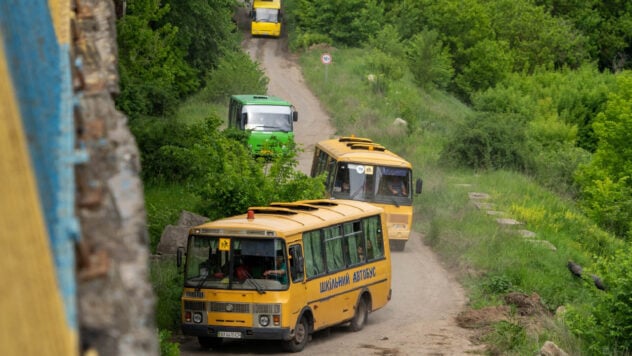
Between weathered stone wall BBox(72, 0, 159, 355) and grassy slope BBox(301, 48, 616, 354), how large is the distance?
49.6 ft

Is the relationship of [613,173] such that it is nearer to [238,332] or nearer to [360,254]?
[360,254]

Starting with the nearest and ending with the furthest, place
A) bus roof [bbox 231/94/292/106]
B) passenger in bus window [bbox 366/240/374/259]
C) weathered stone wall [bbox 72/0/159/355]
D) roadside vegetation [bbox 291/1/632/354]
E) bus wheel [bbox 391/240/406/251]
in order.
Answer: weathered stone wall [bbox 72/0/159/355] → passenger in bus window [bbox 366/240/374/259] → roadside vegetation [bbox 291/1/632/354] → bus wheel [bbox 391/240/406/251] → bus roof [bbox 231/94/292/106]

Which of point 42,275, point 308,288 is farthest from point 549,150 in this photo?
point 42,275

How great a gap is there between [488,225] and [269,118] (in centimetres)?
1221

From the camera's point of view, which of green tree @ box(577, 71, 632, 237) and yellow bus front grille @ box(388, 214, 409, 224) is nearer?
yellow bus front grille @ box(388, 214, 409, 224)

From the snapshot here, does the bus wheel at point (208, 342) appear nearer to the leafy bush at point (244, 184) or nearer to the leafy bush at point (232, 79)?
the leafy bush at point (244, 184)

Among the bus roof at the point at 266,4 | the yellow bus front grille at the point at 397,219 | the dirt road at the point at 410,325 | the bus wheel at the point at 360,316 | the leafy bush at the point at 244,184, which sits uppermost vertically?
the bus roof at the point at 266,4

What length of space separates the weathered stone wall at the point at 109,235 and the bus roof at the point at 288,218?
1187 cm

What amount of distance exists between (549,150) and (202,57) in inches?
634

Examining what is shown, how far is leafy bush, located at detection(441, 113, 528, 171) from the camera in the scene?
147 ft

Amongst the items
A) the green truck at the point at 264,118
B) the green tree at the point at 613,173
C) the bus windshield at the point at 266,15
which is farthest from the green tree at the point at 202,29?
the bus windshield at the point at 266,15

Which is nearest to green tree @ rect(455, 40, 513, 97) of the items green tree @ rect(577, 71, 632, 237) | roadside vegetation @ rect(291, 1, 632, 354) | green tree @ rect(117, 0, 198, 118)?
roadside vegetation @ rect(291, 1, 632, 354)

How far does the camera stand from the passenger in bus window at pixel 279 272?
21812 mm

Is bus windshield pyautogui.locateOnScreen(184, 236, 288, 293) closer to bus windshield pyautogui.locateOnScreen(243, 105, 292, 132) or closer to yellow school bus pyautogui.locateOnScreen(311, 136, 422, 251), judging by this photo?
yellow school bus pyautogui.locateOnScreen(311, 136, 422, 251)
